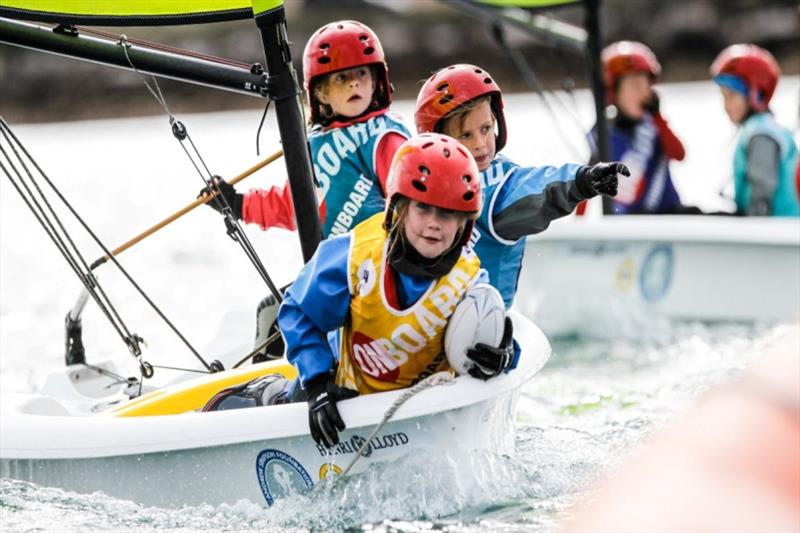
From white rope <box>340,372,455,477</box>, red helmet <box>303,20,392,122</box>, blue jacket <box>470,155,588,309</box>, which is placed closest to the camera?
white rope <box>340,372,455,477</box>

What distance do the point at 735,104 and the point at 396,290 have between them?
14.0ft

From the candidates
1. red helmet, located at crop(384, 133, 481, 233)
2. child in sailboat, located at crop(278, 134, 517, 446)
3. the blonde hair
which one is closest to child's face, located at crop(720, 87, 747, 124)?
the blonde hair

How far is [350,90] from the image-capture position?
13.0 ft

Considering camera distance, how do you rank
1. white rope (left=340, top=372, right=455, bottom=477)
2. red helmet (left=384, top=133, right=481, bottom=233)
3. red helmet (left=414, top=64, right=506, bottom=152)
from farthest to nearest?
red helmet (left=414, top=64, right=506, bottom=152), white rope (left=340, top=372, right=455, bottom=477), red helmet (left=384, top=133, right=481, bottom=233)

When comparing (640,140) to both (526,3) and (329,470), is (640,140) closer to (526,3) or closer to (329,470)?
(526,3)

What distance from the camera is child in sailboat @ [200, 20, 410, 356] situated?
12.8ft

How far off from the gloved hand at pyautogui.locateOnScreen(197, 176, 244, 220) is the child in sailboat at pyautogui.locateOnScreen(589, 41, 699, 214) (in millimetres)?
3531

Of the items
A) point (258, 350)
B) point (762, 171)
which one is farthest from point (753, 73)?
point (258, 350)

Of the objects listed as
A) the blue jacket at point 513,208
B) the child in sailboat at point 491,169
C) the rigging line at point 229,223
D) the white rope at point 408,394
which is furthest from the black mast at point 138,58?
the white rope at point 408,394

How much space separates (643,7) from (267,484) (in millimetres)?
23492

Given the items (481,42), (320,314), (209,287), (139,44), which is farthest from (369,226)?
(481,42)

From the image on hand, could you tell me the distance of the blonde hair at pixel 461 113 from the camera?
361cm

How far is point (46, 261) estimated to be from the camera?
1295cm

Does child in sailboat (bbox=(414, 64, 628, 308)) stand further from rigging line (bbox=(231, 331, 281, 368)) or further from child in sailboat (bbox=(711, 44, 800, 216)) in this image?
child in sailboat (bbox=(711, 44, 800, 216))
